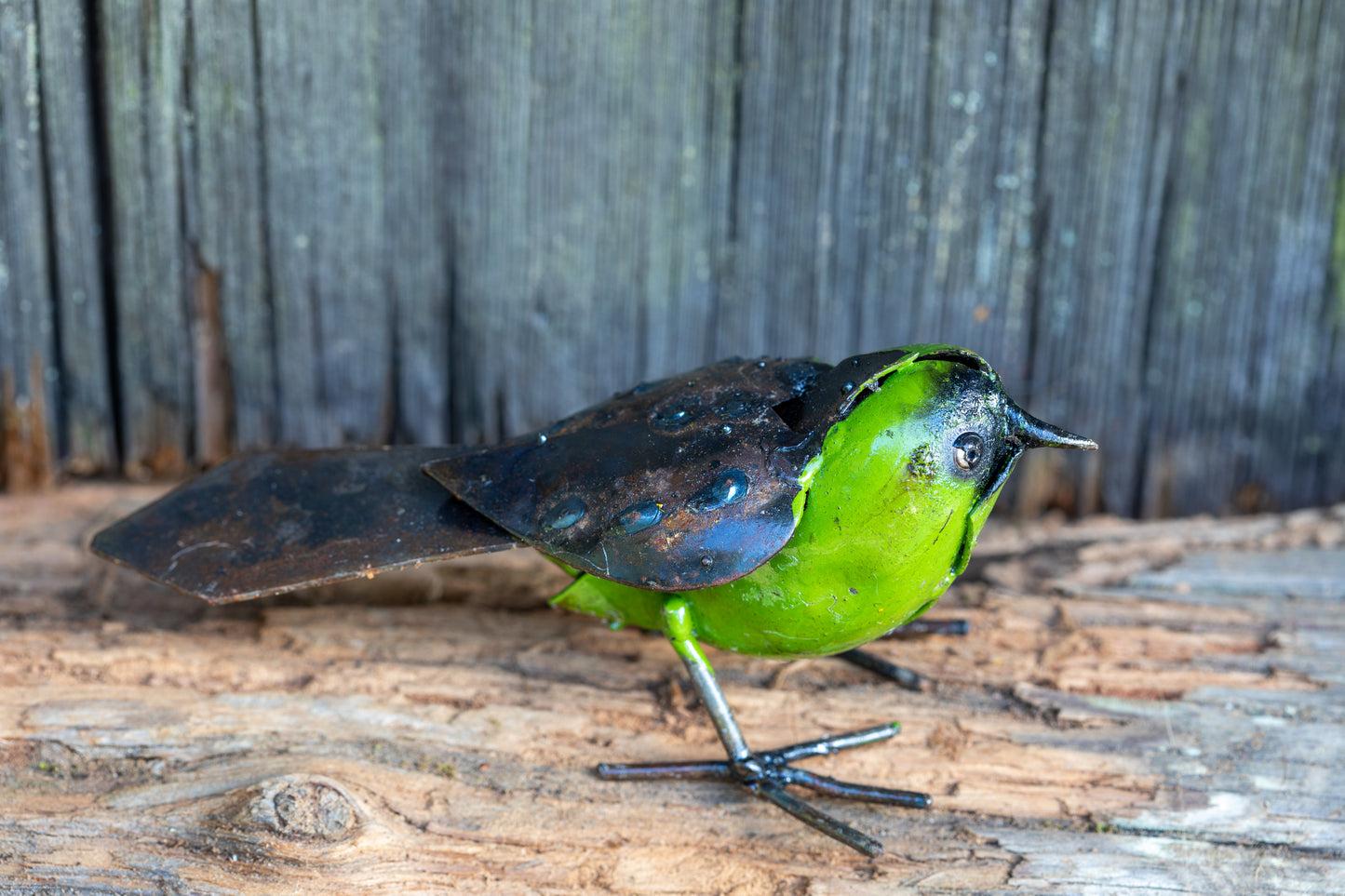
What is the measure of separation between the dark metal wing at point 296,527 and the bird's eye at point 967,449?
713mm

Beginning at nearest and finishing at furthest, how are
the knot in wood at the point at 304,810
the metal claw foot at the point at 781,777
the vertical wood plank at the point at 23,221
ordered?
1. the knot in wood at the point at 304,810
2. the metal claw foot at the point at 781,777
3. the vertical wood plank at the point at 23,221

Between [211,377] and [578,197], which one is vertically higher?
[578,197]

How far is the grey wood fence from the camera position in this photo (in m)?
2.26

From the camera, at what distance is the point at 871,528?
153 cm

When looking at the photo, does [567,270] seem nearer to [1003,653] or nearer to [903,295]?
[903,295]

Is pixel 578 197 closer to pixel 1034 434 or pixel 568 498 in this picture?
pixel 568 498

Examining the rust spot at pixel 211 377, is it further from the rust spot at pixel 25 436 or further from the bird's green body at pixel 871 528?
the bird's green body at pixel 871 528

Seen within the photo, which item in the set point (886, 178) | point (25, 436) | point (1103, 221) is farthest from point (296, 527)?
point (1103, 221)

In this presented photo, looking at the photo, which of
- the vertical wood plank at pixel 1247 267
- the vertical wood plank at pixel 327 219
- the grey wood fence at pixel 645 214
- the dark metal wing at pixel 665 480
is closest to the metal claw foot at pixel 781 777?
the dark metal wing at pixel 665 480

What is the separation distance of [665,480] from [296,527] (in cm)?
66

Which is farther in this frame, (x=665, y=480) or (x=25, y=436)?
(x=25, y=436)

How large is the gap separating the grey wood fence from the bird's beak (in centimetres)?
88

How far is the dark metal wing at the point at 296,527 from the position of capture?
165 cm

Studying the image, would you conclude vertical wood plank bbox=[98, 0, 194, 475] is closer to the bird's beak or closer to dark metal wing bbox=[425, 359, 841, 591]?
dark metal wing bbox=[425, 359, 841, 591]
